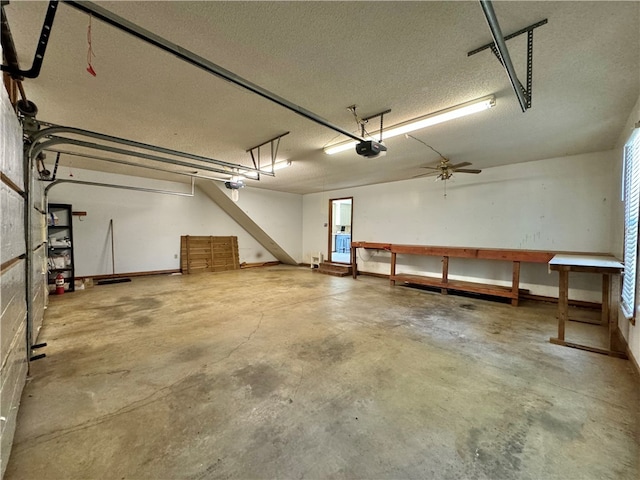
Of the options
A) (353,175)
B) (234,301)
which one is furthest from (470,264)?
(234,301)

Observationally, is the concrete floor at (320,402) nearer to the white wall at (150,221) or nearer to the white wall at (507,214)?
the white wall at (507,214)

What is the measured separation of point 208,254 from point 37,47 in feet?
22.1

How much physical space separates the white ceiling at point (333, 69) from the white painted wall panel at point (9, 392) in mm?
2141

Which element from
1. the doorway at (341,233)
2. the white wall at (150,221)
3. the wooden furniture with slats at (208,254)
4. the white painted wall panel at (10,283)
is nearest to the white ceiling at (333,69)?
the white painted wall panel at (10,283)

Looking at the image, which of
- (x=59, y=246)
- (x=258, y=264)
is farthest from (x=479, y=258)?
(x=59, y=246)

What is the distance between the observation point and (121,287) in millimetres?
5504

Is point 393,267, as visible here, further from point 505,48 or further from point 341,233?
point 505,48

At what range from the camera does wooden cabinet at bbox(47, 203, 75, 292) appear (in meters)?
4.97

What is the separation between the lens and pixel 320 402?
187 centimetres

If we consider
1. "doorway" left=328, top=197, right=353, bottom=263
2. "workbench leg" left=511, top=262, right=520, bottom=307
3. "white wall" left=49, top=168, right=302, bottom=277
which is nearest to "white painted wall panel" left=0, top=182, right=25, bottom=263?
"white wall" left=49, top=168, right=302, bottom=277

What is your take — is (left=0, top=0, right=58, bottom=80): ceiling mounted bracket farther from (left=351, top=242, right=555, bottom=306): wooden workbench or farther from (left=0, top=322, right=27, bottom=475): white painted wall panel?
(left=351, top=242, right=555, bottom=306): wooden workbench

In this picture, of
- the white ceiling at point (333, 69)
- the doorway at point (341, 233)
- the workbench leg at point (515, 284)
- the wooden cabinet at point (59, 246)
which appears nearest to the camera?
the white ceiling at point (333, 69)

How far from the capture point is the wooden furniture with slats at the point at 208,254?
7453 millimetres

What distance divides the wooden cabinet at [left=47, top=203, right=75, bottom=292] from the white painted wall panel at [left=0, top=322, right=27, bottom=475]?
4264 millimetres
